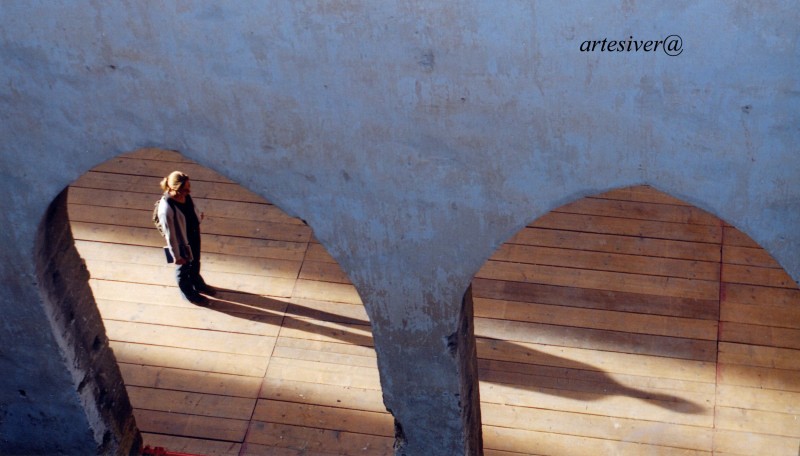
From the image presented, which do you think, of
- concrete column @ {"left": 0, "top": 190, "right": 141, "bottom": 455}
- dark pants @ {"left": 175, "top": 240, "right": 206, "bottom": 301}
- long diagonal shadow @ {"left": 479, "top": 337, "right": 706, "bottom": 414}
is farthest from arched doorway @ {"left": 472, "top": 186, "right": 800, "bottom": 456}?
concrete column @ {"left": 0, "top": 190, "right": 141, "bottom": 455}

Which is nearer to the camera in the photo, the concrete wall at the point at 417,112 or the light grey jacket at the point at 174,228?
the concrete wall at the point at 417,112

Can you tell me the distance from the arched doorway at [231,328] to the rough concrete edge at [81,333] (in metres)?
0.50

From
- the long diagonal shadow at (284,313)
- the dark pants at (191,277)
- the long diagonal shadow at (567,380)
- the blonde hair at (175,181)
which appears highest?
the blonde hair at (175,181)

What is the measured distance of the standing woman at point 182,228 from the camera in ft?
22.1

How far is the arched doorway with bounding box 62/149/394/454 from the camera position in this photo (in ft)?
21.5

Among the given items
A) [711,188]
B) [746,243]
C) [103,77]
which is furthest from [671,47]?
[746,243]

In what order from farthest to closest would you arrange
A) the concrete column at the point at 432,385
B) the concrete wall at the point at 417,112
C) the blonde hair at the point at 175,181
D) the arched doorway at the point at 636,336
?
1. the blonde hair at the point at 175,181
2. the arched doorway at the point at 636,336
3. the concrete column at the point at 432,385
4. the concrete wall at the point at 417,112

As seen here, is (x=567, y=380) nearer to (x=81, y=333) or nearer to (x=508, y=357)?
(x=508, y=357)

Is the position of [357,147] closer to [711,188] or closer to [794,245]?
[711,188]

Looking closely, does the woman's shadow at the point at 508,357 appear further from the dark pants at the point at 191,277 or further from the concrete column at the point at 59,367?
the concrete column at the point at 59,367

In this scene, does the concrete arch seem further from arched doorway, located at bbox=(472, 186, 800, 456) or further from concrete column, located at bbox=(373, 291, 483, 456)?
concrete column, located at bbox=(373, 291, 483, 456)

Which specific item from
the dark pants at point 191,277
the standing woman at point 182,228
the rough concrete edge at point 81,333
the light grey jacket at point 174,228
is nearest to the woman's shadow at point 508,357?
the dark pants at point 191,277

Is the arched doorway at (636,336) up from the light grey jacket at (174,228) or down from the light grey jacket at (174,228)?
down

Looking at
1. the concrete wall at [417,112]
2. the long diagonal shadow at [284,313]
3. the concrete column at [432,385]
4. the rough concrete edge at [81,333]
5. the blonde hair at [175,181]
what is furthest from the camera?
the long diagonal shadow at [284,313]
